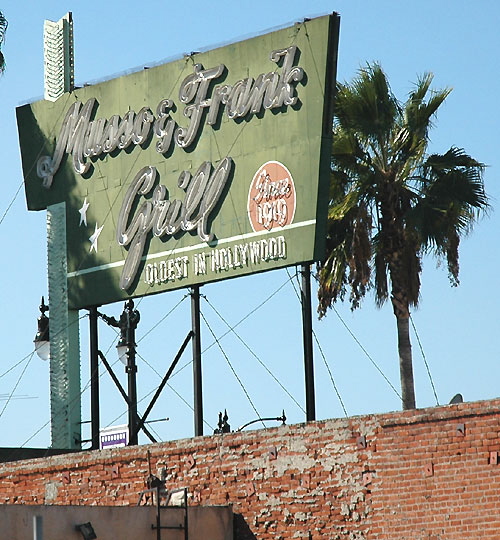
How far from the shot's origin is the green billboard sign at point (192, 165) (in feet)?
91.5

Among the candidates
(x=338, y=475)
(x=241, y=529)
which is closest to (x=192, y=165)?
(x=241, y=529)

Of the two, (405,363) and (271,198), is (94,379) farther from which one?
(405,363)

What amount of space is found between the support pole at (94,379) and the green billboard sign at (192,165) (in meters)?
0.41

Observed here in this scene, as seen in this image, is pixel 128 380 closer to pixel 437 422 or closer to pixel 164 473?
pixel 164 473

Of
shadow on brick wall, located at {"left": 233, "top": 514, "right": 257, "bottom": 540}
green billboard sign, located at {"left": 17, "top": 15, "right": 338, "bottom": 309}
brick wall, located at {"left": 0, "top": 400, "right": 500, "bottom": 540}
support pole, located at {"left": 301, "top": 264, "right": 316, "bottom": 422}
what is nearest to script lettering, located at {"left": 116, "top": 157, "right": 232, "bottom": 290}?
green billboard sign, located at {"left": 17, "top": 15, "right": 338, "bottom": 309}

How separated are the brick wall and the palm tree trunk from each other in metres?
6.86

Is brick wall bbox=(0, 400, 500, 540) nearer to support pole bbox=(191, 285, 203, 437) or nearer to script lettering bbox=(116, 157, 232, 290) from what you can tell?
support pole bbox=(191, 285, 203, 437)

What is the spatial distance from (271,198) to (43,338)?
6490 millimetres

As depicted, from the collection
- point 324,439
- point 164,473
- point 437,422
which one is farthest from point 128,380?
point 437,422

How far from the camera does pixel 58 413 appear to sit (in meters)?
31.6

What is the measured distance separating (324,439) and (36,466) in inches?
239

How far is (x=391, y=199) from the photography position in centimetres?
3188

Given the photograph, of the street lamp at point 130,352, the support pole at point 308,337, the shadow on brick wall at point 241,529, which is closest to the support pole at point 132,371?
the street lamp at point 130,352

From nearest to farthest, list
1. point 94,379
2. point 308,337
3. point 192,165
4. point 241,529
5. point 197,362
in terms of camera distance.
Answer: point 241,529, point 308,337, point 197,362, point 192,165, point 94,379
